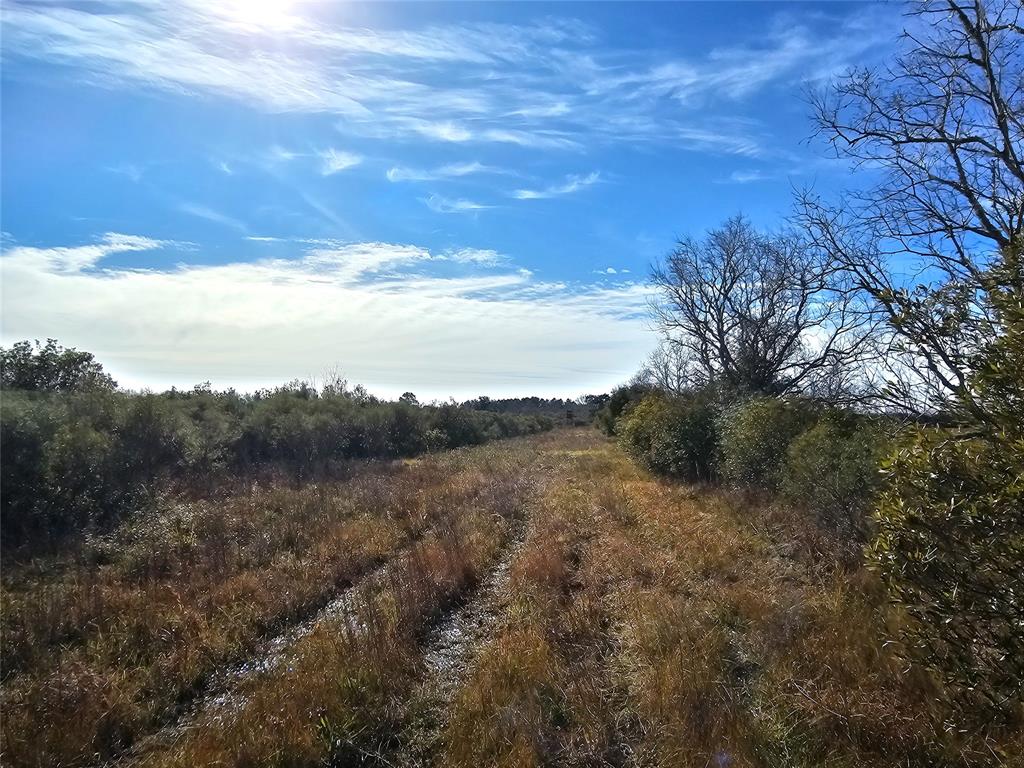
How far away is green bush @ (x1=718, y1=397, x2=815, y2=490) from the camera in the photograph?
14.0 m

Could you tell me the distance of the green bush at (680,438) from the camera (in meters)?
20.1

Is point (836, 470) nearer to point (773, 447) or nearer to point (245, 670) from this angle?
point (773, 447)

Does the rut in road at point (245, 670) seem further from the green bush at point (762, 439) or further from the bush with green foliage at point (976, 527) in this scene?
the green bush at point (762, 439)

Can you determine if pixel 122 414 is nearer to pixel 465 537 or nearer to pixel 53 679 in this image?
pixel 465 537

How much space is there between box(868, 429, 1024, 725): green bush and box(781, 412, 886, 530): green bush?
508cm

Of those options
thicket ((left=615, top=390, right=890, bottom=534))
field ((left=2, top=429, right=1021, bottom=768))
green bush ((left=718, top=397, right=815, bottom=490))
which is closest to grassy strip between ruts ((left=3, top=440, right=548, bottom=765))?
field ((left=2, top=429, right=1021, bottom=768))

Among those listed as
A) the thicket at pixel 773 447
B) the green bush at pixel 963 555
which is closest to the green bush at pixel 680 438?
the thicket at pixel 773 447

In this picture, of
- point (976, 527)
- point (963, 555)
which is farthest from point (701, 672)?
point (976, 527)

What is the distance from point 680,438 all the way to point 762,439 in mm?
5903

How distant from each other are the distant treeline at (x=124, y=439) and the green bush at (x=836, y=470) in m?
15.1

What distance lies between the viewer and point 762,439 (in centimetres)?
1476

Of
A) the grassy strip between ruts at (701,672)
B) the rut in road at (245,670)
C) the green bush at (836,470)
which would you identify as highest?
the green bush at (836,470)

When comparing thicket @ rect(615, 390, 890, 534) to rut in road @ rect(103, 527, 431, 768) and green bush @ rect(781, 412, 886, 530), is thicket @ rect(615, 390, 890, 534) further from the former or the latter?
rut in road @ rect(103, 527, 431, 768)

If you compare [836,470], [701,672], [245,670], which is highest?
[836,470]
